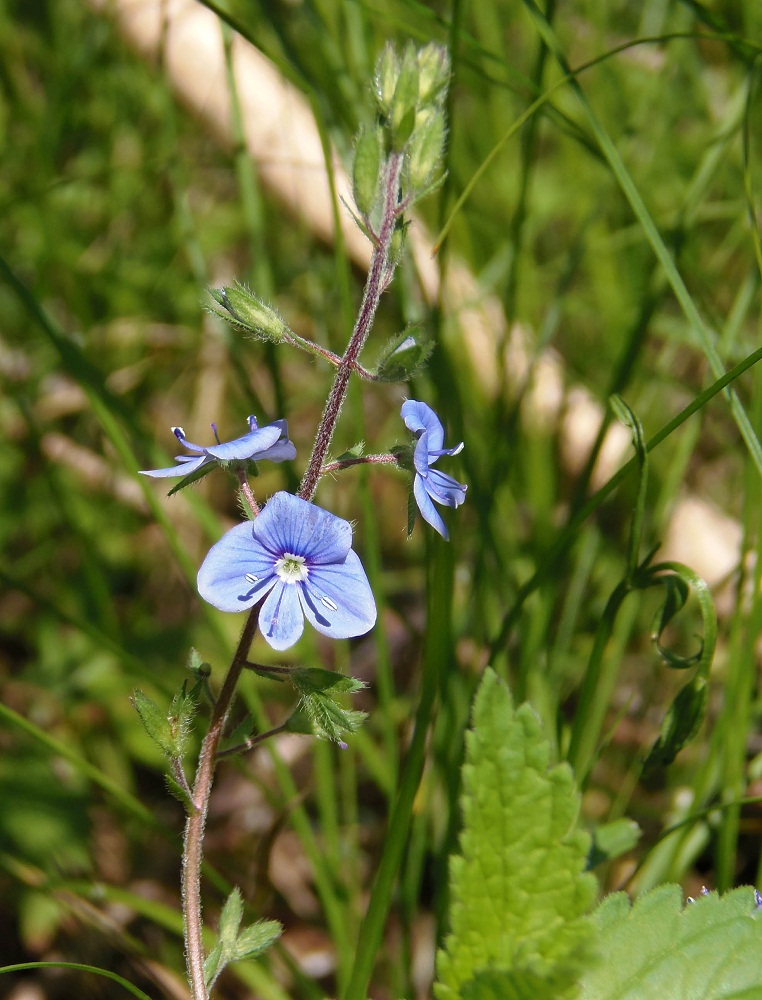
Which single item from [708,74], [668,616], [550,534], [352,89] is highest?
[708,74]

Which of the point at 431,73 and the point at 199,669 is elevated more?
the point at 431,73

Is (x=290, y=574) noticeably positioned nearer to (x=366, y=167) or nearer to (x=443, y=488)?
(x=443, y=488)

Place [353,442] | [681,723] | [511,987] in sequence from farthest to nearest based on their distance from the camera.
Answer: [353,442]
[681,723]
[511,987]

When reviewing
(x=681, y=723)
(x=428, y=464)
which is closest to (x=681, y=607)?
(x=681, y=723)

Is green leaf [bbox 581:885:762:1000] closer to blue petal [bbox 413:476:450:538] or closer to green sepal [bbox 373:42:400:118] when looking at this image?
blue petal [bbox 413:476:450:538]

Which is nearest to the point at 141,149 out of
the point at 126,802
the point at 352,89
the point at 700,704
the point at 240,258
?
the point at 240,258

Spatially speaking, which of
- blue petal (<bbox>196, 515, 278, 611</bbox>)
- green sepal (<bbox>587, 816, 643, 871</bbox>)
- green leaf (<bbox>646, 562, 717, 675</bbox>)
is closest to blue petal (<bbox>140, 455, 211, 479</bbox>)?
blue petal (<bbox>196, 515, 278, 611</bbox>)

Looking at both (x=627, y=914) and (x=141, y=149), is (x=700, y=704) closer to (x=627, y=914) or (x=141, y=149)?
(x=627, y=914)
